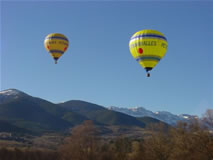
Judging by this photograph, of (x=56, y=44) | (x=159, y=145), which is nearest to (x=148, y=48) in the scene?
A: (x=56, y=44)

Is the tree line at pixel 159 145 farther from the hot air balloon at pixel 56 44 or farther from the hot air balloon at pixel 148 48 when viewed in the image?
the hot air balloon at pixel 56 44

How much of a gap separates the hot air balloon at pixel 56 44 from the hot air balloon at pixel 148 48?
25293 millimetres

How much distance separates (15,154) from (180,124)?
69.4 meters

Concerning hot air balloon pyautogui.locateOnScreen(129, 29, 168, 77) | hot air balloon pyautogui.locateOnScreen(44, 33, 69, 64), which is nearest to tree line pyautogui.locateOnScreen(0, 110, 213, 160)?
hot air balloon pyautogui.locateOnScreen(129, 29, 168, 77)

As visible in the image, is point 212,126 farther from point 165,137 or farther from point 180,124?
point 165,137

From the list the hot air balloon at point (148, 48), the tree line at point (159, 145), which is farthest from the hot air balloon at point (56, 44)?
the tree line at point (159, 145)

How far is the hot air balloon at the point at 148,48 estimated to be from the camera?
53375 mm

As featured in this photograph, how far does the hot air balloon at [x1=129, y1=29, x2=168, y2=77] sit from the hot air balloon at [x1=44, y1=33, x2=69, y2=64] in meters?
25.3

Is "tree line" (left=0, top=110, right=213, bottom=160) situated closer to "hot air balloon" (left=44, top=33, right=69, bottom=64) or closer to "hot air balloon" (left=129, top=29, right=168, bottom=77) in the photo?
"hot air balloon" (left=129, top=29, right=168, bottom=77)

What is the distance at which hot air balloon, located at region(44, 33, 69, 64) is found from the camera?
7500cm

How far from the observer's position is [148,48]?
175 ft

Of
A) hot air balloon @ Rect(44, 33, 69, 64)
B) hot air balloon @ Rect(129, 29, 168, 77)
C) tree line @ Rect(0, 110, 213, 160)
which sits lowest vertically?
tree line @ Rect(0, 110, 213, 160)

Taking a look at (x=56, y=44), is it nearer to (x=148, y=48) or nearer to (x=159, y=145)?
(x=148, y=48)

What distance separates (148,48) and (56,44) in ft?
96.3
